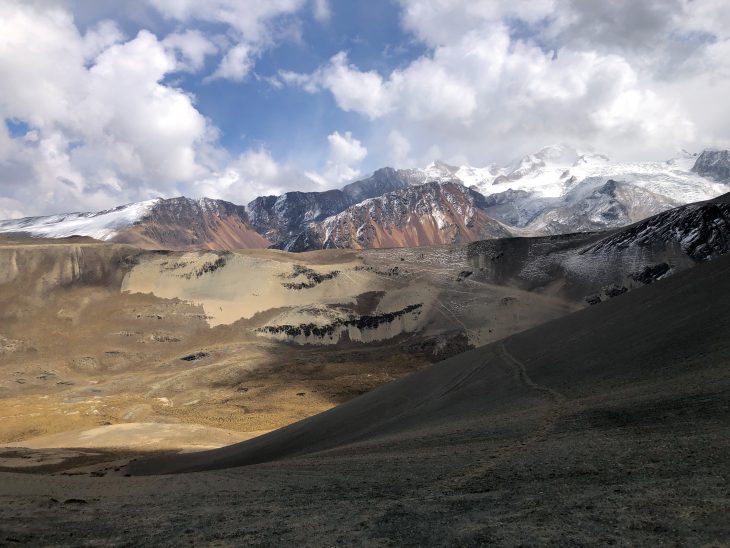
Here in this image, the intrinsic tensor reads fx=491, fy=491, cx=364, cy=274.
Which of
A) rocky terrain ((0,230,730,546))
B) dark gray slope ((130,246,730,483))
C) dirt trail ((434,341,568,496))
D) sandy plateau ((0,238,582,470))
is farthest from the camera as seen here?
sandy plateau ((0,238,582,470))

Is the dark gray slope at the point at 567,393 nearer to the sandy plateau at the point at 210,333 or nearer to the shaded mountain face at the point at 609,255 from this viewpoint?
the sandy plateau at the point at 210,333

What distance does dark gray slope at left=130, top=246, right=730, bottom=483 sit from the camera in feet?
45.8

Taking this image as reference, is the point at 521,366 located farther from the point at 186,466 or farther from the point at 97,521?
the point at 97,521

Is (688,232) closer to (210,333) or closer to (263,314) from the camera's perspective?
(263,314)

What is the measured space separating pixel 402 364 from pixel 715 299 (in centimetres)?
4840

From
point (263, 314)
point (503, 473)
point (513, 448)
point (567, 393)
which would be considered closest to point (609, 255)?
point (263, 314)

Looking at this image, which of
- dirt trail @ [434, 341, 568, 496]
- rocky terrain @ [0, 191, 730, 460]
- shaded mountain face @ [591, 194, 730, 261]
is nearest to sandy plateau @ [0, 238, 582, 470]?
rocky terrain @ [0, 191, 730, 460]

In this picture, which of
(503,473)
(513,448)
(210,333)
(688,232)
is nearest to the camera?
(503,473)

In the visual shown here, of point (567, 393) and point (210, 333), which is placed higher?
point (210, 333)

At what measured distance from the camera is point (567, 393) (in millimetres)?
19641

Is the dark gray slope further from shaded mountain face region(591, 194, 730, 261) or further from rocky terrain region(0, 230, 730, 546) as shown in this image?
shaded mountain face region(591, 194, 730, 261)

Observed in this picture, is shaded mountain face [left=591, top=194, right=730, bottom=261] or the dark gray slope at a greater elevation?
shaded mountain face [left=591, top=194, right=730, bottom=261]

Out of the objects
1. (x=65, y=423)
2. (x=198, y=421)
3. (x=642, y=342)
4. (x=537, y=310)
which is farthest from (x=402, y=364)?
(x=642, y=342)

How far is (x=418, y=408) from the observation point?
80.9 ft
